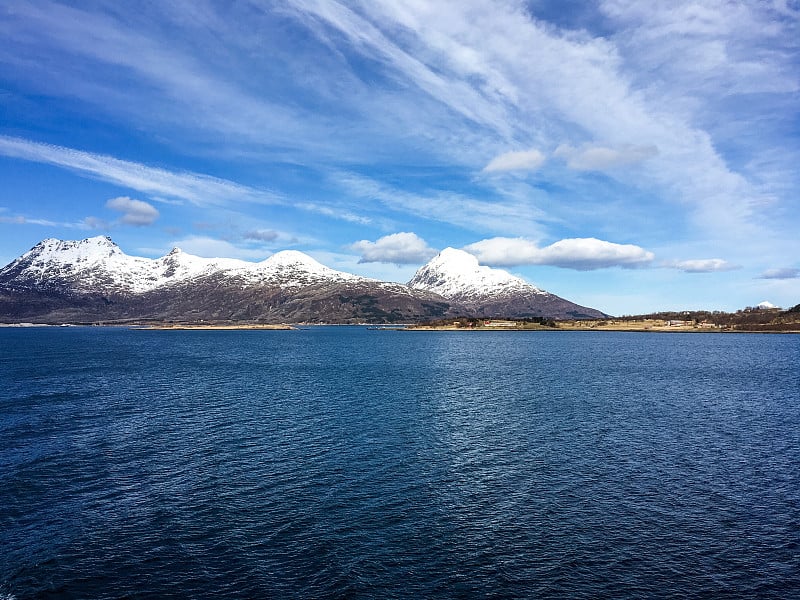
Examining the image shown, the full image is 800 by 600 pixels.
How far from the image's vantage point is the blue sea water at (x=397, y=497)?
98.7ft

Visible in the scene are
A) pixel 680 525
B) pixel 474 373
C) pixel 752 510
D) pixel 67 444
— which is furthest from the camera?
pixel 474 373

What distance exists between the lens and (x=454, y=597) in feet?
92.4

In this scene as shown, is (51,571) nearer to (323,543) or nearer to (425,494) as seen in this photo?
(323,543)

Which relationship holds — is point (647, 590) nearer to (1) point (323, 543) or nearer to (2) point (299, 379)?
(1) point (323, 543)

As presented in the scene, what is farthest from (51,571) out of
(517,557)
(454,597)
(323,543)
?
(517,557)

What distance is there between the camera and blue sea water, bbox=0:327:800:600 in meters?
30.1

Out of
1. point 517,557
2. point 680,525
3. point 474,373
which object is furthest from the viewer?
point 474,373

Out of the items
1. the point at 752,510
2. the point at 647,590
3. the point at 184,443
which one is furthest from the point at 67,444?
the point at 752,510

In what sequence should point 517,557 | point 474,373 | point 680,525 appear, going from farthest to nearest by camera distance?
point 474,373, point 680,525, point 517,557

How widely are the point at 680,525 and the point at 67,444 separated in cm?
6062

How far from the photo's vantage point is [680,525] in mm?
37188

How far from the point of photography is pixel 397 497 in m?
42.9

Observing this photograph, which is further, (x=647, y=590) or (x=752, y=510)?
(x=752, y=510)

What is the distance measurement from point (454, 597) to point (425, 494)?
15367 mm
